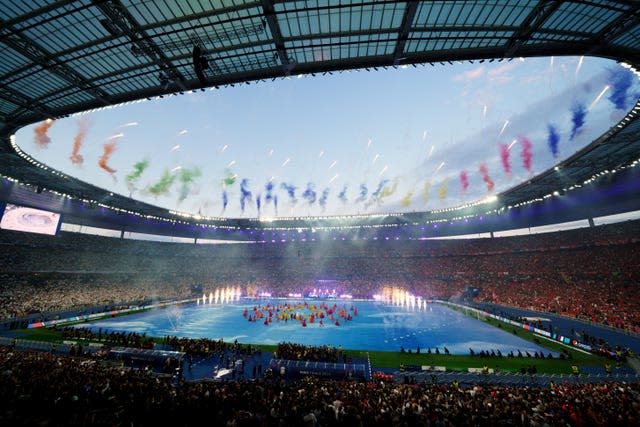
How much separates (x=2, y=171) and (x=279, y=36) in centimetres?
4079

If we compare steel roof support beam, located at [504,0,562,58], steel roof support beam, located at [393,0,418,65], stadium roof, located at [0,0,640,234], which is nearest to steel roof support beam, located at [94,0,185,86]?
stadium roof, located at [0,0,640,234]

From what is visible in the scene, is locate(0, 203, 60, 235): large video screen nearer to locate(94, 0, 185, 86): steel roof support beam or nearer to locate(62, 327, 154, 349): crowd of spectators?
locate(62, 327, 154, 349): crowd of spectators

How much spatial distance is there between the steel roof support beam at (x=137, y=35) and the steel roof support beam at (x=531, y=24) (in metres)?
15.6

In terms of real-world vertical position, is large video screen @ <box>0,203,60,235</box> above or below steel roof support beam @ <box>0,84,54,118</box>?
below

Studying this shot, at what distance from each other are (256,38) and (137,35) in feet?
17.0

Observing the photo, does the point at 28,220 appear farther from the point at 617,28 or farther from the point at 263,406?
the point at 617,28

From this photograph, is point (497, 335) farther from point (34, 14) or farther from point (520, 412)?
point (34, 14)

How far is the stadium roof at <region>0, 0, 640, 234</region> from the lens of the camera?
11023 mm

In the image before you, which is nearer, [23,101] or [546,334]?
[23,101]

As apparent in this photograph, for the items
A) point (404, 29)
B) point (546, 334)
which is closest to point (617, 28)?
point (404, 29)

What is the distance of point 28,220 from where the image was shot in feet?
140

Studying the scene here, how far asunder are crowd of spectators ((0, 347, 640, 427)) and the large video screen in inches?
1657

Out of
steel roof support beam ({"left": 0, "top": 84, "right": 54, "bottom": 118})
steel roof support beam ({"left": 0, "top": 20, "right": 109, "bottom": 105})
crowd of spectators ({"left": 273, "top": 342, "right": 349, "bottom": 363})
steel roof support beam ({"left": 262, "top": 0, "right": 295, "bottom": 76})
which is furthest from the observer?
crowd of spectators ({"left": 273, "top": 342, "right": 349, "bottom": 363})

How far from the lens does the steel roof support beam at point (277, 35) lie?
418 inches
